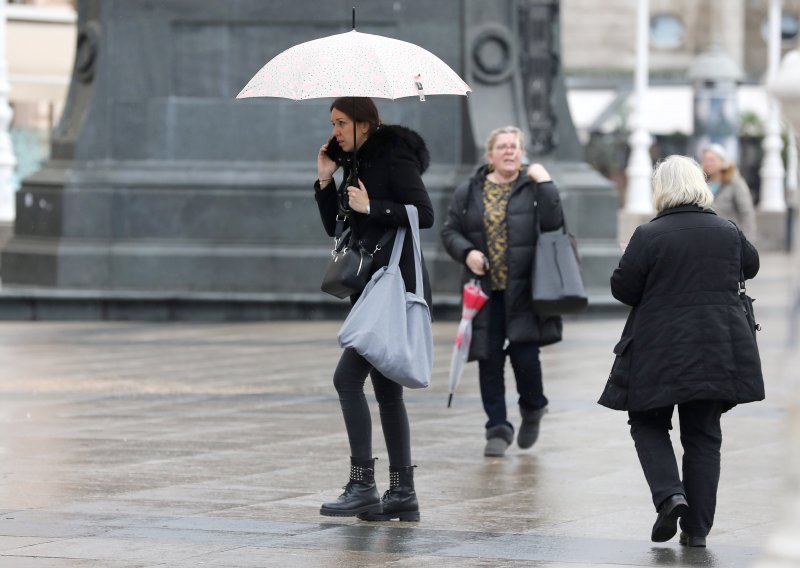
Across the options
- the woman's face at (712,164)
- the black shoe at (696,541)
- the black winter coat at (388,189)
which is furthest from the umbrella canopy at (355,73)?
the woman's face at (712,164)

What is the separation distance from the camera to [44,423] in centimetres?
1120

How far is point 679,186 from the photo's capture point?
765cm

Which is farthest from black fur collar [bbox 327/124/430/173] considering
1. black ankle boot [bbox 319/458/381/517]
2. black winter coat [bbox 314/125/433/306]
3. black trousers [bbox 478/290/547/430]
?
black trousers [bbox 478/290/547/430]

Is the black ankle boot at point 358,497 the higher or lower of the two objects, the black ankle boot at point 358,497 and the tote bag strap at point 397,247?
the lower

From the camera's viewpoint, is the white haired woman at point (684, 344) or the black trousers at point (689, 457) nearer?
the white haired woman at point (684, 344)

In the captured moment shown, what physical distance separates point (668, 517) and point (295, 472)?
2.52 meters

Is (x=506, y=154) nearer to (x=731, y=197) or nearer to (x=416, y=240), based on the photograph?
(x=416, y=240)

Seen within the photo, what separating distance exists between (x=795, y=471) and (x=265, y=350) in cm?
1230

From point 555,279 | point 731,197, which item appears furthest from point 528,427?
point 731,197

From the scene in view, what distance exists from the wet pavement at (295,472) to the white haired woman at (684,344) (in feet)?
0.88

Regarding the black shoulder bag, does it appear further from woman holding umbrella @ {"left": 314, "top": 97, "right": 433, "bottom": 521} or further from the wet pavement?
woman holding umbrella @ {"left": 314, "top": 97, "right": 433, "bottom": 521}

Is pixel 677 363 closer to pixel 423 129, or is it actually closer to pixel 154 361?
pixel 154 361

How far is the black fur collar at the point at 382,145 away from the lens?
8.19 m

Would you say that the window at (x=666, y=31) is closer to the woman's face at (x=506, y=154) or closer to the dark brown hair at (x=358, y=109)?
the woman's face at (x=506, y=154)
